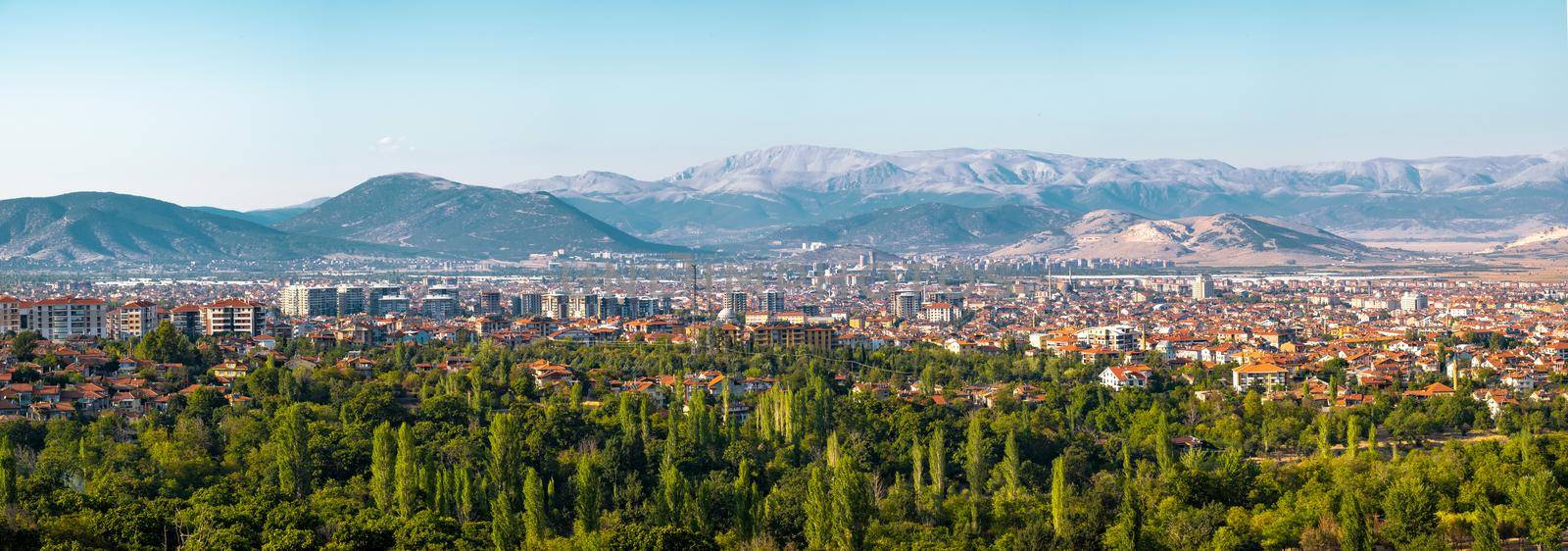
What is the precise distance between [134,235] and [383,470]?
81.4 meters

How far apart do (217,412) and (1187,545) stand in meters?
11.2

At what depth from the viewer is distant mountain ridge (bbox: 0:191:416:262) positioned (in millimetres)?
87750

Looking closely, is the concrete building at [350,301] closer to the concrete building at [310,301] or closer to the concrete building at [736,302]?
→ the concrete building at [310,301]

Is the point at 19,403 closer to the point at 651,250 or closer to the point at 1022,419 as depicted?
the point at 1022,419

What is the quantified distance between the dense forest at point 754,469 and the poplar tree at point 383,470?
0.12 ft

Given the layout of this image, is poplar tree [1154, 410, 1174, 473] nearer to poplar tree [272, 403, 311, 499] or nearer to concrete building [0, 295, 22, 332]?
poplar tree [272, 403, 311, 499]

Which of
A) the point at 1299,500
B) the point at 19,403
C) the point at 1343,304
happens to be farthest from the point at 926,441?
the point at 1343,304

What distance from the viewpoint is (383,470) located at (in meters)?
17.0

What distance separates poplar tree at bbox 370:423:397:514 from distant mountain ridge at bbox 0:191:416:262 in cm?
7303

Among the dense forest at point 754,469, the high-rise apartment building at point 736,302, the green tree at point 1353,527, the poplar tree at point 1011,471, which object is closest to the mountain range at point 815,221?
the high-rise apartment building at point 736,302

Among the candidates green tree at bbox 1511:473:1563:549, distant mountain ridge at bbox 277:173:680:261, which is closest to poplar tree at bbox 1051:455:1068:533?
green tree at bbox 1511:473:1563:549

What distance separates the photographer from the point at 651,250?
110 metres

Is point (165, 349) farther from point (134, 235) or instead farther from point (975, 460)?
point (134, 235)

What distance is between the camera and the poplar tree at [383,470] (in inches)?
654
